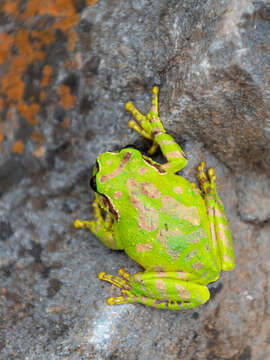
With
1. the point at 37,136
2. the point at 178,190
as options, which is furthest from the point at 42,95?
the point at 178,190

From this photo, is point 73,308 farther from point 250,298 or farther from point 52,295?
point 250,298

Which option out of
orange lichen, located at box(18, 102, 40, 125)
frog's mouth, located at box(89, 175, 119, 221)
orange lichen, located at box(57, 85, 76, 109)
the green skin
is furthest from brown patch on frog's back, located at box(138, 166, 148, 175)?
orange lichen, located at box(18, 102, 40, 125)

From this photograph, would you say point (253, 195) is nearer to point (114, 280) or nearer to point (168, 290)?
point (168, 290)

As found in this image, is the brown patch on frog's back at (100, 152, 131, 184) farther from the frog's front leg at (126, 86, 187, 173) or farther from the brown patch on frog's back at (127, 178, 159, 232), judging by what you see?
the frog's front leg at (126, 86, 187, 173)

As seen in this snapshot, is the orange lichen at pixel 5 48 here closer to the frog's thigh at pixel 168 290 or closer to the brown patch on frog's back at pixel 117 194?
the brown patch on frog's back at pixel 117 194

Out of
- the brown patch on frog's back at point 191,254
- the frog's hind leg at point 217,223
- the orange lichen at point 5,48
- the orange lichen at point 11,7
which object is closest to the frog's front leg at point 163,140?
the frog's hind leg at point 217,223

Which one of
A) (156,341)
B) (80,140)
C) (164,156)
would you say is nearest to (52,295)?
(156,341)
